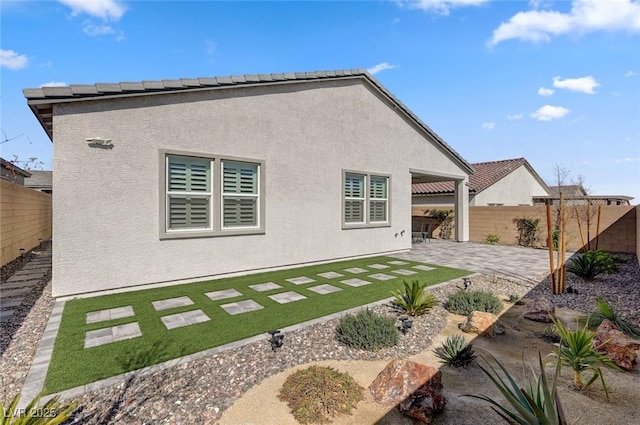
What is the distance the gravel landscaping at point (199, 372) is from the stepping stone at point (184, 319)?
135 cm

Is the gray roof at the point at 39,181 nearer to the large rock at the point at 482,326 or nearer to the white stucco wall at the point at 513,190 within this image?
the large rock at the point at 482,326

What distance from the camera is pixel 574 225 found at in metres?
14.4

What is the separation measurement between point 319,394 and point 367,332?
1.51 m

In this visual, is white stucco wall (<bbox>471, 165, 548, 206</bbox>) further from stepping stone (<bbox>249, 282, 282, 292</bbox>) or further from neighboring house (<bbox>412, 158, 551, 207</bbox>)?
stepping stone (<bbox>249, 282, 282, 292</bbox>)

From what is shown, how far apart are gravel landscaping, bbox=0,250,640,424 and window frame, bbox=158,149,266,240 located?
107 inches

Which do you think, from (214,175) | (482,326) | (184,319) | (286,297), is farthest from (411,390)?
(214,175)

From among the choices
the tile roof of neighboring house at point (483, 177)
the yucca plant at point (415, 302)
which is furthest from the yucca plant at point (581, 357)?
the tile roof of neighboring house at point (483, 177)

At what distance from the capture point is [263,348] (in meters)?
4.17

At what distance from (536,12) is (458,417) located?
33.9 feet

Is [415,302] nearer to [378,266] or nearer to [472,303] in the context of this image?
[472,303]

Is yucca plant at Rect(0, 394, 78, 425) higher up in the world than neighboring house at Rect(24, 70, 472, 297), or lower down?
lower down

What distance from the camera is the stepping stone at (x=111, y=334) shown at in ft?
14.0

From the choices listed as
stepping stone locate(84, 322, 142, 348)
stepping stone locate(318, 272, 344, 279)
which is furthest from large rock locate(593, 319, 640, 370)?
stepping stone locate(84, 322, 142, 348)

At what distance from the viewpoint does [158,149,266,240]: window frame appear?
7.01 metres
